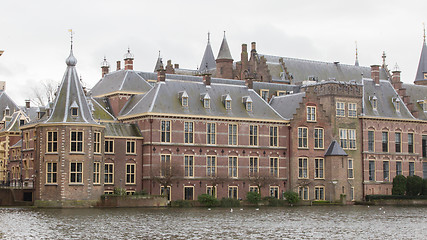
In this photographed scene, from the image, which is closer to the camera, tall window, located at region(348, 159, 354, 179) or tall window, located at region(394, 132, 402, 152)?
tall window, located at region(348, 159, 354, 179)

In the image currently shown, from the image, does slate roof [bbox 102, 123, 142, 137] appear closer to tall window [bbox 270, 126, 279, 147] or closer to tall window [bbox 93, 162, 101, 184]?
tall window [bbox 93, 162, 101, 184]

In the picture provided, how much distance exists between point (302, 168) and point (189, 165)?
13152 millimetres

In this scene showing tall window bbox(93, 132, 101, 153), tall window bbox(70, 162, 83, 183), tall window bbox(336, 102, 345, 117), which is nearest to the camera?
tall window bbox(70, 162, 83, 183)

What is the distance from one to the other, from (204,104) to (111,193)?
1308 cm

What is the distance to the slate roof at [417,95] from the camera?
94181mm

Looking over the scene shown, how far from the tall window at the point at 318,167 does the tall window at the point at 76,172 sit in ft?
88.3

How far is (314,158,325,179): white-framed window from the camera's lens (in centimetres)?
8388

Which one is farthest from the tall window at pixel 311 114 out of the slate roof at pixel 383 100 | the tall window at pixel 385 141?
the tall window at pixel 385 141

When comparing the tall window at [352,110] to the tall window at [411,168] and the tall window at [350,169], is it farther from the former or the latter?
the tall window at [411,168]

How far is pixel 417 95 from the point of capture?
9738 centimetres

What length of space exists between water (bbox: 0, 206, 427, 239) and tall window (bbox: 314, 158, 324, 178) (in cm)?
2339

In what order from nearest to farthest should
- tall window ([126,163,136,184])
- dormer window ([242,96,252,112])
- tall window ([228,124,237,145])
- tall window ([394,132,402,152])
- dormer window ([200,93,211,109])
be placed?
tall window ([126,163,136,184]) → dormer window ([200,93,211,109]) → tall window ([228,124,237,145]) → dormer window ([242,96,252,112]) → tall window ([394,132,402,152])

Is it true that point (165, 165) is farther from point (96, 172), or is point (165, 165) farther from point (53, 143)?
point (53, 143)

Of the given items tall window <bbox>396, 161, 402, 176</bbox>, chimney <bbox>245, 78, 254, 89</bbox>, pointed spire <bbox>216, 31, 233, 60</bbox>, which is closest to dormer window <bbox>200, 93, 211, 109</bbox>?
chimney <bbox>245, 78, 254, 89</bbox>
